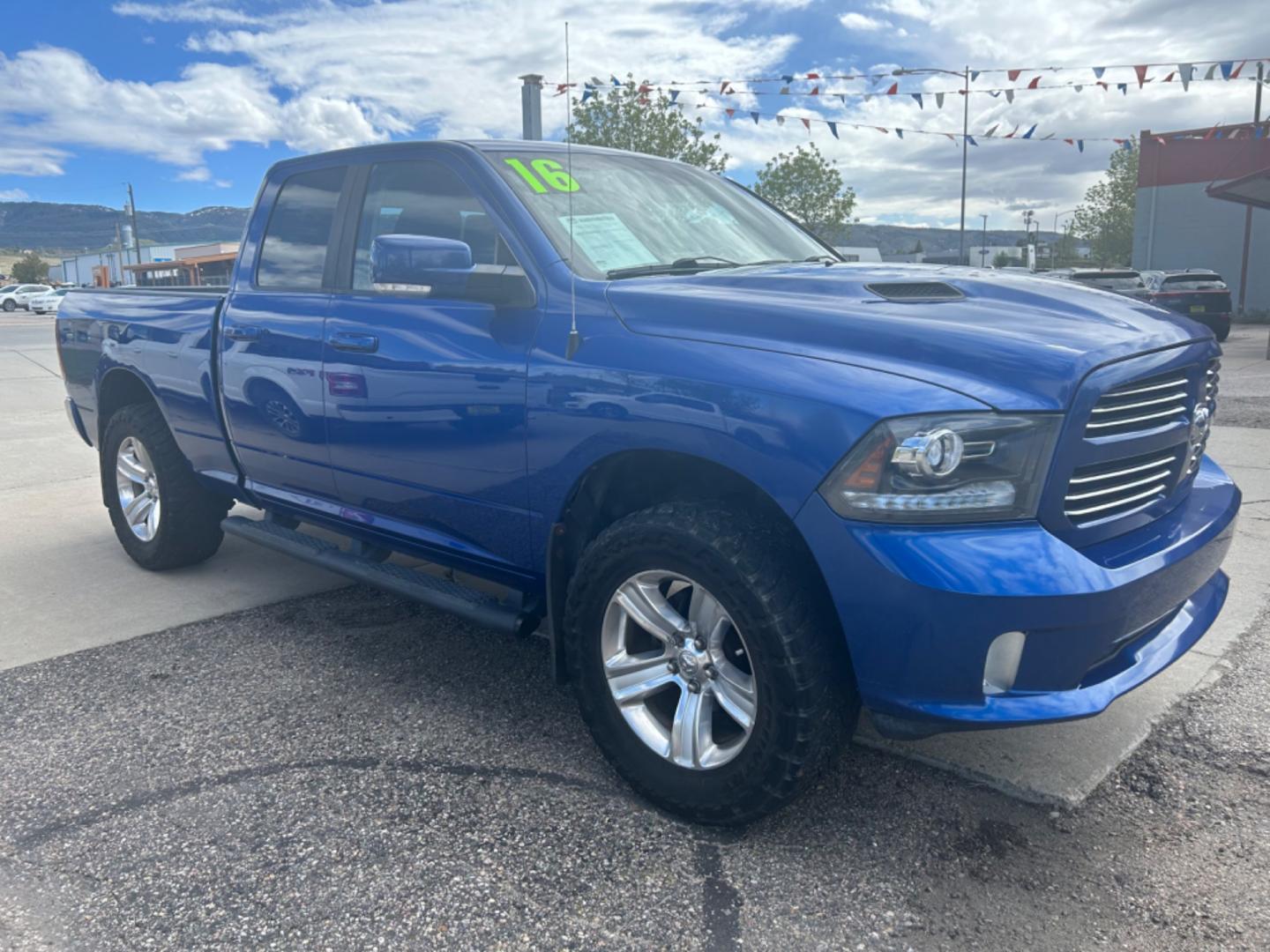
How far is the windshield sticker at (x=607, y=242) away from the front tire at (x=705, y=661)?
87 centimetres

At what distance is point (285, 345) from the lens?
392 centimetres

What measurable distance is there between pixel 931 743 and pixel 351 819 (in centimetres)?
177

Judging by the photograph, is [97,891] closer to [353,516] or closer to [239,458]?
[353,516]

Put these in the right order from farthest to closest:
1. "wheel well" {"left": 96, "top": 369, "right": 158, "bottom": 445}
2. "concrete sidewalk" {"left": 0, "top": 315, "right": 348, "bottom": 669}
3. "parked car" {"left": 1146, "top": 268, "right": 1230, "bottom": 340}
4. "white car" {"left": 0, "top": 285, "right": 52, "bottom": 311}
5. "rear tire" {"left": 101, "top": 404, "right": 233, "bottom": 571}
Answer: "white car" {"left": 0, "top": 285, "right": 52, "bottom": 311}, "parked car" {"left": 1146, "top": 268, "right": 1230, "bottom": 340}, "wheel well" {"left": 96, "top": 369, "right": 158, "bottom": 445}, "rear tire" {"left": 101, "top": 404, "right": 233, "bottom": 571}, "concrete sidewalk" {"left": 0, "top": 315, "right": 348, "bottom": 669}

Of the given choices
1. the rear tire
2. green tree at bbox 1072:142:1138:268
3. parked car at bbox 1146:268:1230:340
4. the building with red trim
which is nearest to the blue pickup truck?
the rear tire

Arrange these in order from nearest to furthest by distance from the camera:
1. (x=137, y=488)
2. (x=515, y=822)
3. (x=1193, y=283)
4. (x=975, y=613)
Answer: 1. (x=975, y=613)
2. (x=515, y=822)
3. (x=137, y=488)
4. (x=1193, y=283)

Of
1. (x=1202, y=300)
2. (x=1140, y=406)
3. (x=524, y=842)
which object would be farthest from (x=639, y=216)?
(x=1202, y=300)

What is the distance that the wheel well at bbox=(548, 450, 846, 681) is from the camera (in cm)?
260

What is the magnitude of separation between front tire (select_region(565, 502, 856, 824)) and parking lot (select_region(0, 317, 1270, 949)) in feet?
0.63

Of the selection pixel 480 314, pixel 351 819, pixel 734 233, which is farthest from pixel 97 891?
pixel 734 233

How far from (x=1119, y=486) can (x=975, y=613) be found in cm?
62

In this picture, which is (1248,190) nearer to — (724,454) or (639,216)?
(639,216)

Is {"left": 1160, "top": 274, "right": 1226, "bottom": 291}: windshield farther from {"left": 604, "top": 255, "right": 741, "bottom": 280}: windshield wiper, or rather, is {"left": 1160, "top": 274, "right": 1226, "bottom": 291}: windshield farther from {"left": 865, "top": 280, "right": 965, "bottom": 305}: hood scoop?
{"left": 865, "top": 280, "right": 965, "bottom": 305}: hood scoop

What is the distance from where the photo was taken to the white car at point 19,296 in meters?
54.5
